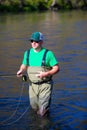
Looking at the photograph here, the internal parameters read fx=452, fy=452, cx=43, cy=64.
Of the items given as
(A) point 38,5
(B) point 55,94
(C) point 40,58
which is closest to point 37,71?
(C) point 40,58

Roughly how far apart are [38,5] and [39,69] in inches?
2804

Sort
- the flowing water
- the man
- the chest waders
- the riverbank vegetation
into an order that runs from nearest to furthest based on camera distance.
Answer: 1. the man
2. the chest waders
3. the flowing water
4. the riverbank vegetation

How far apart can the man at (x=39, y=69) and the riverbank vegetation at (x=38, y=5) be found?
6500cm

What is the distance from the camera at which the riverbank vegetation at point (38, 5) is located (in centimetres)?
7740

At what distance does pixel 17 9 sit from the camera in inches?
3056

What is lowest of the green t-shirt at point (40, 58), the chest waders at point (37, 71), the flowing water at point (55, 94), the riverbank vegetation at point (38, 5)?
the riverbank vegetation at point (38, 5)

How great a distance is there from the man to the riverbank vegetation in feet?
213

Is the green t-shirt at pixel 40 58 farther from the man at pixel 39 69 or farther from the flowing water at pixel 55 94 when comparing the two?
the flowing water at pixel 55 94

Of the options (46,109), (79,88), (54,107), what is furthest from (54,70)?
(79,88)

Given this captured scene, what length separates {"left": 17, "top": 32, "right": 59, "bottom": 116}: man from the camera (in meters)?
10.2

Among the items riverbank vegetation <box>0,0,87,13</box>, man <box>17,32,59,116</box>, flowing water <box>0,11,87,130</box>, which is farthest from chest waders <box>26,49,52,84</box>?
riverbank vegetation <box>0,0,87,13</box>

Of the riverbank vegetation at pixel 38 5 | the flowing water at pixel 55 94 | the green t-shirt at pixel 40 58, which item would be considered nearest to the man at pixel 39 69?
the green t-shirt at pixel 40 58

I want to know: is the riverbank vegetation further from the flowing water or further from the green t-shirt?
the green t-shirt

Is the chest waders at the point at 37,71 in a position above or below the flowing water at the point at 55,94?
above
